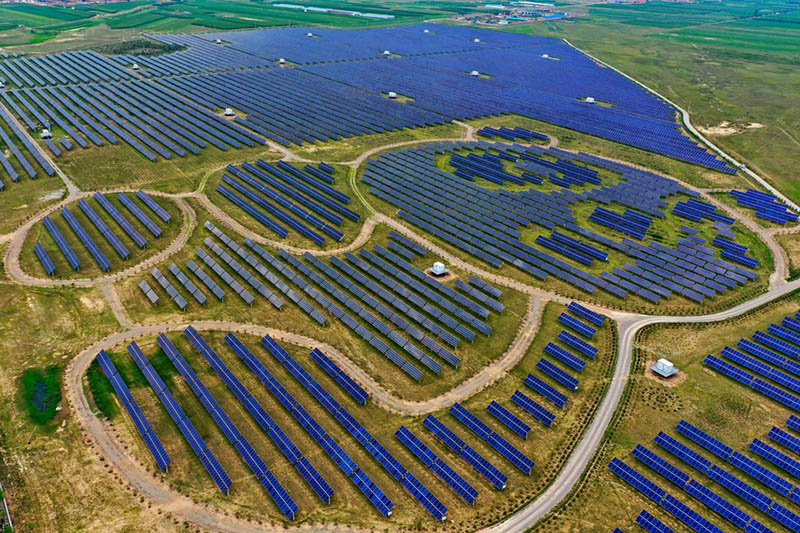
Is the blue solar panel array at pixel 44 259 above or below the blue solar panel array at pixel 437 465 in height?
above

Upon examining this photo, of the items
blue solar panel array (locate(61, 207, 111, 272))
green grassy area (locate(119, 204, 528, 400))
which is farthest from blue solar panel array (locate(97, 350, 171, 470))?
blue solar panel array (locate(61, 207, 111, 272))

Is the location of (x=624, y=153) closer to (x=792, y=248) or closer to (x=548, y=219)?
(x=548, y=219)

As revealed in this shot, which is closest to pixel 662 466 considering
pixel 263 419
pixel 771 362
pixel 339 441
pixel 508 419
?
pixel 508 419

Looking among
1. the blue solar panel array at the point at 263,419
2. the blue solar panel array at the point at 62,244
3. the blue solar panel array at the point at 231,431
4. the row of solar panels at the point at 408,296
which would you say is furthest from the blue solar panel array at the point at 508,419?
the blue solar panel array at the point at 62,244

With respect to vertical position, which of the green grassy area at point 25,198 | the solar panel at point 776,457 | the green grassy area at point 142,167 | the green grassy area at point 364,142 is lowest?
the solar panel at point 776,457

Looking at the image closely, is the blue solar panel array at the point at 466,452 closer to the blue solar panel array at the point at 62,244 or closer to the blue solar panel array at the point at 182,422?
the blue solar panel array at the point at 182,422

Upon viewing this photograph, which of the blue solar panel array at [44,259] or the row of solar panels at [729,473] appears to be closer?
Result: the row of solar panels at [729,473]

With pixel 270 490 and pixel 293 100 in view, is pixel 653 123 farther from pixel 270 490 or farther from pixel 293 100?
pixel 270 490
